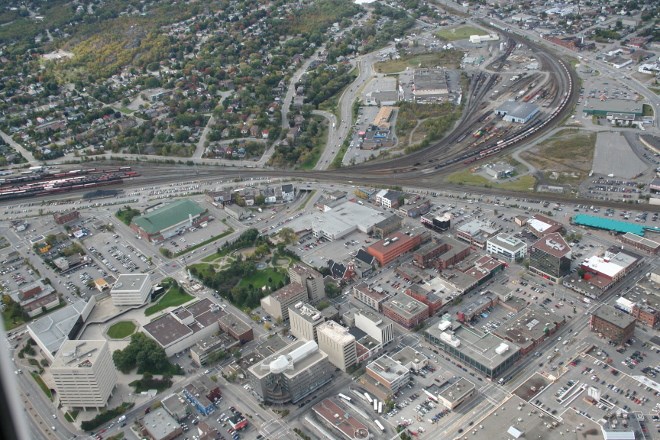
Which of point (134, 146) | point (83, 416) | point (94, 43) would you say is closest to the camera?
point (83, 416)

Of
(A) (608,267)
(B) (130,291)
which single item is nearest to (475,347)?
(A) (608,267)

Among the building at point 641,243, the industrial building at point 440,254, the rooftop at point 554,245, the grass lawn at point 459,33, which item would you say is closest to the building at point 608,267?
the rooftop at point 554,245

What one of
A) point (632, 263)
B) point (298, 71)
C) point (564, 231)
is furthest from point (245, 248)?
point (298, 71)

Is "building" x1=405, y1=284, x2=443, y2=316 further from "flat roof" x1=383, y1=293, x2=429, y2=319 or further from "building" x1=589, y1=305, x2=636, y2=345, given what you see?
"building" x1=589, y1=305, x2=636, y2=345

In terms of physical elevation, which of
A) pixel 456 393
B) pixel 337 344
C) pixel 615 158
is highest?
pixel 337 344

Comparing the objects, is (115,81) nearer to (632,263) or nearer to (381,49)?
(381,49)

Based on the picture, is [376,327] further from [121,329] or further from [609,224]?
[609,224]

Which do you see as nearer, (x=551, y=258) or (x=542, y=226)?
(x=551, y=258)
